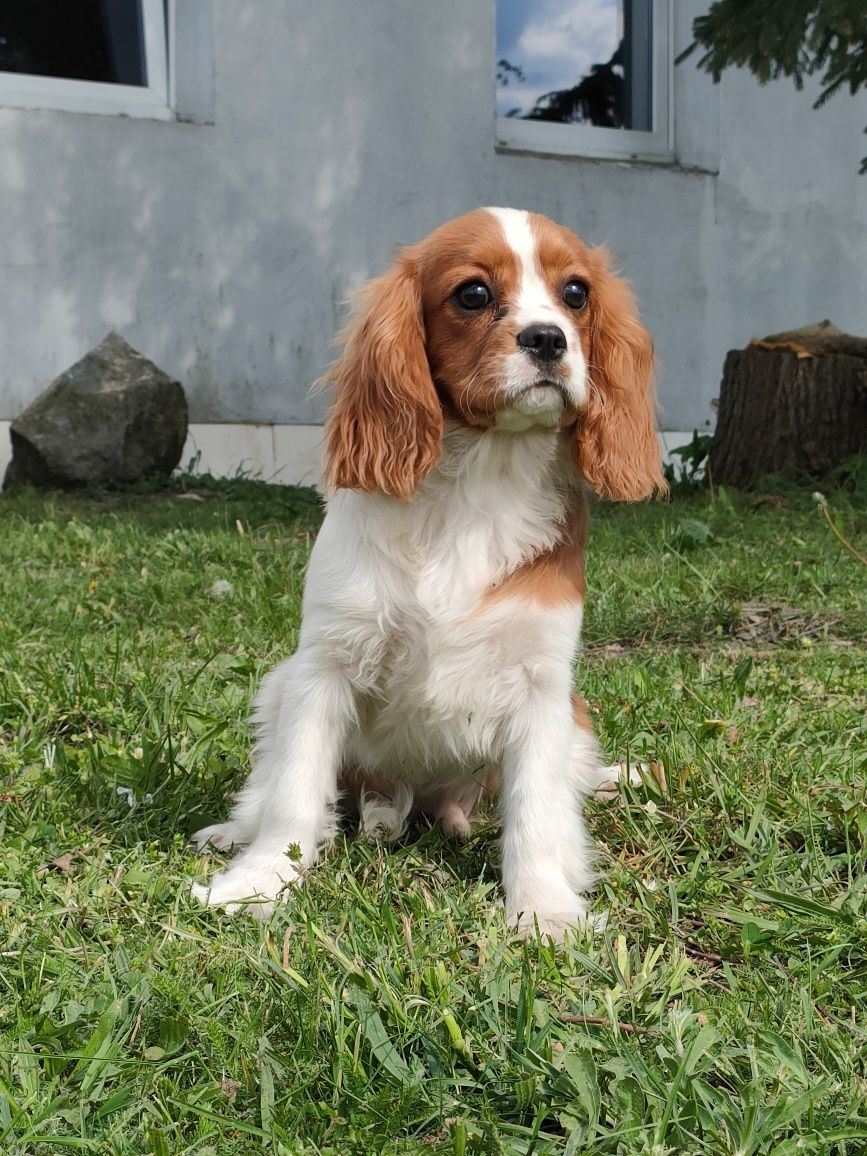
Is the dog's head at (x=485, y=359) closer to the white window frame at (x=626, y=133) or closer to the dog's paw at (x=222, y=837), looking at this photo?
the dog's paw at (x=222, y=837)

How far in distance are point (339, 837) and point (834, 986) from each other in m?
1.15

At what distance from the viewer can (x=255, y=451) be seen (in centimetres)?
1011

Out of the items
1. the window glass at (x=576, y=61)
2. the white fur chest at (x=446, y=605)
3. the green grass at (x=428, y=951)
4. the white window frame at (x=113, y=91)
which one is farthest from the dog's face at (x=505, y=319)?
the window glass at (x=576, y=61)

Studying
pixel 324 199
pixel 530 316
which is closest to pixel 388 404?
pixel 530 316

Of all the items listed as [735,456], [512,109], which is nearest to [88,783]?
[735,456]

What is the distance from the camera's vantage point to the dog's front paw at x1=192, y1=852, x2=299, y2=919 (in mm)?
2436

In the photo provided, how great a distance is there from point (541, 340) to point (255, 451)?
7723 mm

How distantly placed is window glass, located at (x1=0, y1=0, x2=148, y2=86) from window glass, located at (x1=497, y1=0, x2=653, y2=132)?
3.11m

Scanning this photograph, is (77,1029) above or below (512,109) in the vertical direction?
below

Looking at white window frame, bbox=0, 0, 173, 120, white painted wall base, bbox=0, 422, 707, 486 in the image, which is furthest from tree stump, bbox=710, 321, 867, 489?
white window frame, bbox=0, 0, 173, 120

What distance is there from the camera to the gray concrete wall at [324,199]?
9.43 metres

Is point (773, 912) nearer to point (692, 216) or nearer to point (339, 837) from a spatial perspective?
point (339, 837)

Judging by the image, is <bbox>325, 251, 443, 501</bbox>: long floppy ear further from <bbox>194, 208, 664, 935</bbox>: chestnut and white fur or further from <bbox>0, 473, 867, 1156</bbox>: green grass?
<bbox>0, 473, 867, 1156</bbox>: green grass

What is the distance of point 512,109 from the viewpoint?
1077 centimetres
